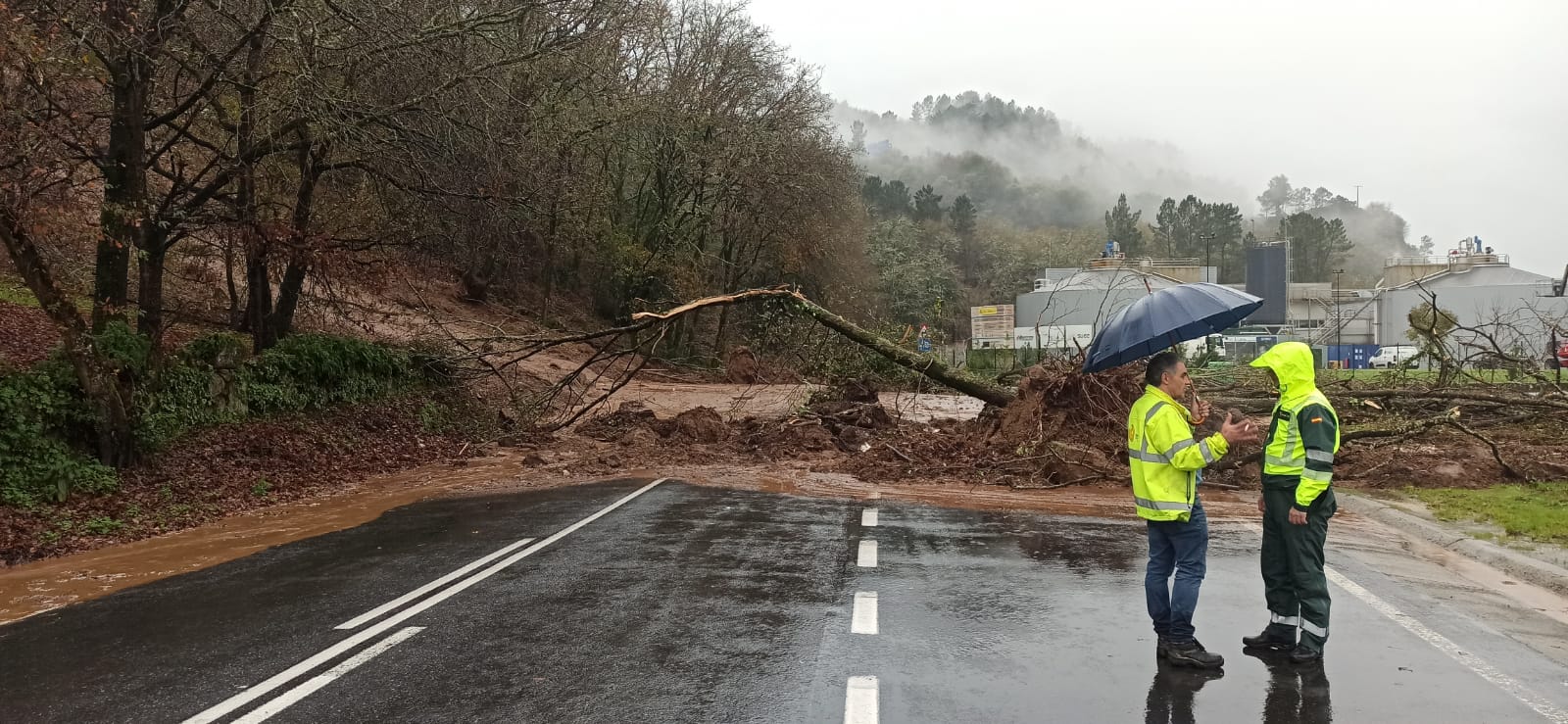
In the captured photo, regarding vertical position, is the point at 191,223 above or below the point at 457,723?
above

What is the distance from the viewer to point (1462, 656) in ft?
17.2

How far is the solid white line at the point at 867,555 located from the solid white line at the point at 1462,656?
3.46 metres

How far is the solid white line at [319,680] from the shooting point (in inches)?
173

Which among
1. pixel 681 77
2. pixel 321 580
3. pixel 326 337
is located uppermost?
pixel 681 77

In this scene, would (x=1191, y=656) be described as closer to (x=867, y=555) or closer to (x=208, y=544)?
(x=867, y=555)

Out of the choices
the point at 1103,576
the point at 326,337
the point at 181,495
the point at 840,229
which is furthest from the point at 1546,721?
the point at 840,229

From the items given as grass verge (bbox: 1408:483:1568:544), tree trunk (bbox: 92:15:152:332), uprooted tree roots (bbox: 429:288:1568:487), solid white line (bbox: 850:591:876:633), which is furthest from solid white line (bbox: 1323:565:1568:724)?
tree trunk (bbox: 92:15:152:332)

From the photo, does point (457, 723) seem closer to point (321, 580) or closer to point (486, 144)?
point (321, 580)

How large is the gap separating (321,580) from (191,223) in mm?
8924

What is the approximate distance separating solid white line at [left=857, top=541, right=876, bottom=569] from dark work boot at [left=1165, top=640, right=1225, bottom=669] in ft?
9.19

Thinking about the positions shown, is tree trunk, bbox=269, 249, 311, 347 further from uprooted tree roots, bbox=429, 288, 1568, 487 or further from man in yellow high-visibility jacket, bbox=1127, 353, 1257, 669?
man in yellow high-visibility jacket, bbox=1127, 353, 1257, 669

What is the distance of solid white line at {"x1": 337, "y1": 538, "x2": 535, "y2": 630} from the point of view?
19.8ft

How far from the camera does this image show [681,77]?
3966 cm

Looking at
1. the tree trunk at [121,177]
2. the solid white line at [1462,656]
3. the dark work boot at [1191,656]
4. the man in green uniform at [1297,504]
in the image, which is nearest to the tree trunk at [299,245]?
the tree trunk at [121,177]
